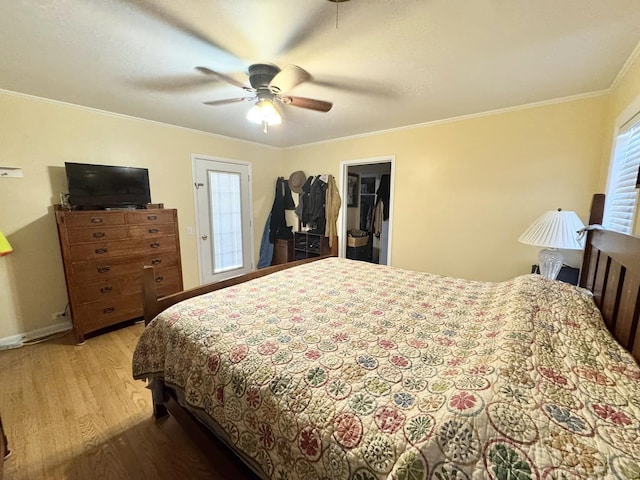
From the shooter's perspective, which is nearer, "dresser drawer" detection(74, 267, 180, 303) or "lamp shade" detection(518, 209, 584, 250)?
"lamp shade" detection(518, 209, 584, 250)

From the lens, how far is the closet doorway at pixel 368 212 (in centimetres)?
459

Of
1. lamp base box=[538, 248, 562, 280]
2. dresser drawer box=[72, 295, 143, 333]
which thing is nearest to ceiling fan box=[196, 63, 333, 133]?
lamp base box=[538, 248, 562, 280]

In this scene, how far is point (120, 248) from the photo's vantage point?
261cm

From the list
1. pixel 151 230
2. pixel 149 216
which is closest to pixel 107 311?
pixel 151 230

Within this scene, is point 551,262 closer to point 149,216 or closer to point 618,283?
point 618,283

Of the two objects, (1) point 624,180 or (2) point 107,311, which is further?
(2) point 107,311

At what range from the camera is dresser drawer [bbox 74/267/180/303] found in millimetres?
2434

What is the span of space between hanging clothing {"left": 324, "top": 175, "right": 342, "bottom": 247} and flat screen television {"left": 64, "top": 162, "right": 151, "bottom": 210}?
2341 millimetres

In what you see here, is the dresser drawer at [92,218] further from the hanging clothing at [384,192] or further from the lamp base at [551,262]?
the lamp base at [551,262]

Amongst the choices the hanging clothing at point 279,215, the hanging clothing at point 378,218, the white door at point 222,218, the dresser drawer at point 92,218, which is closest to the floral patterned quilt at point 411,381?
the dresser drawer at point 92,218

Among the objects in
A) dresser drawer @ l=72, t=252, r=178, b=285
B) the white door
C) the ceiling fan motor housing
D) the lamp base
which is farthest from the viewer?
the white door

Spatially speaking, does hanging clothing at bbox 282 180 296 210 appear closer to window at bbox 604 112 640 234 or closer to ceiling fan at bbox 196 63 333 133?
ceiling fan at bbox 196 63 333 133

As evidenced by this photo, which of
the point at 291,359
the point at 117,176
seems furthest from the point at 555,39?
the point at 117,176

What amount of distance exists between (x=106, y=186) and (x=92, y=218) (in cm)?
39
